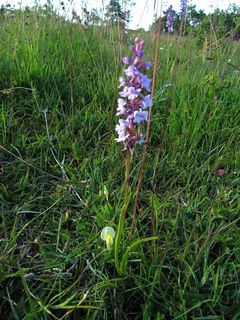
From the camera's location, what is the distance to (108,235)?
1247mm

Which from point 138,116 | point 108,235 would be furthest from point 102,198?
point 138,116

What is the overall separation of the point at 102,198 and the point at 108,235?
38 cm

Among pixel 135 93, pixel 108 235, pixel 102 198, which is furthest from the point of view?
pixel 102 198

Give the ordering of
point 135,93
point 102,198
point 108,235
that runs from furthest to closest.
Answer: point 102,198 → point 108,235 → point 135,93

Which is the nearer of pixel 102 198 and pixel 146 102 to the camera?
pixel 146 102

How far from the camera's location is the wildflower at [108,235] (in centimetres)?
124

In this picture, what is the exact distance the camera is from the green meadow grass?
3.89 ft

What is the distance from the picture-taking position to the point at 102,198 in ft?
5.28

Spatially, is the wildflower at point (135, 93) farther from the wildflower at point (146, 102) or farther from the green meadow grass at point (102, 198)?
the green meadow grass at point (102, 198)

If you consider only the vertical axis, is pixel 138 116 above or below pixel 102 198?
above

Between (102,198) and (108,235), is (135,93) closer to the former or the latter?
(108,235)

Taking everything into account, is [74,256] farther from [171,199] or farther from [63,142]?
[63,142]

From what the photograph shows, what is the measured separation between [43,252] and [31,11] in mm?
2974

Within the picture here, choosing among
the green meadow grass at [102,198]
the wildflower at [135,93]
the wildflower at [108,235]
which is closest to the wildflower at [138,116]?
the wildflower at [135,93]
